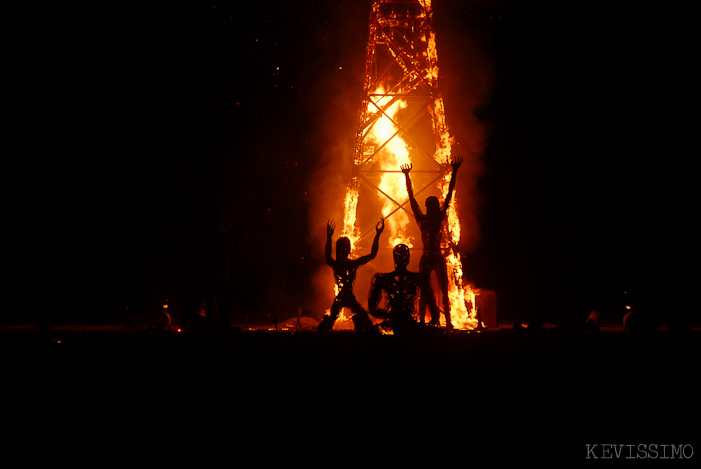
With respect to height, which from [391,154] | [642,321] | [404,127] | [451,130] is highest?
[451,130]

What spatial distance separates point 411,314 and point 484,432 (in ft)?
10.7

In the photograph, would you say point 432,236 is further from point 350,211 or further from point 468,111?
point 468,111

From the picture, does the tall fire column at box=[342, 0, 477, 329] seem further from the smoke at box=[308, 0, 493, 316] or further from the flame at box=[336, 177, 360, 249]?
the smoke at box=[308, 0, 493, 316]

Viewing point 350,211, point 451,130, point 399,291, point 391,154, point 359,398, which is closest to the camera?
point 359,398

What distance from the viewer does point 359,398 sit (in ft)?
9.23

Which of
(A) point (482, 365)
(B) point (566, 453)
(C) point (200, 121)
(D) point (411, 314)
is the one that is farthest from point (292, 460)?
(C) point (200, 121)

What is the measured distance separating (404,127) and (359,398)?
7.19m

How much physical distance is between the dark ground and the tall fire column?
16.0 feet

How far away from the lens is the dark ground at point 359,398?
7.71 feet

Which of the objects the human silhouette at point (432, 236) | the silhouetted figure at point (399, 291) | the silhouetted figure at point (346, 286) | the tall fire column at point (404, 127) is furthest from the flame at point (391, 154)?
the silhouetted figure at point (399, 291)

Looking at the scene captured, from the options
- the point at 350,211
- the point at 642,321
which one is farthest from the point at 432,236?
the point at 642,321

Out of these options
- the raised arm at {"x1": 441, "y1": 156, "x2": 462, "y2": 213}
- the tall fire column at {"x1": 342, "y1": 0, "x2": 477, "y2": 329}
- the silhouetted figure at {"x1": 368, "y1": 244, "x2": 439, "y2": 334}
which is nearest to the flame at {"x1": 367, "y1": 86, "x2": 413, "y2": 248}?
the tall fire column at {"x1": 342, "y1": 0, "x2": 477, "y2": 329}

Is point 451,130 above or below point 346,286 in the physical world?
above

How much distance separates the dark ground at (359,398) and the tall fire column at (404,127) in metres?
4.89
